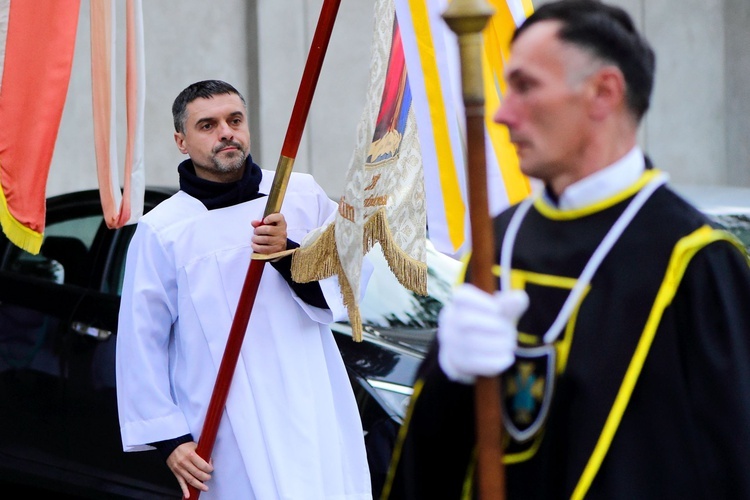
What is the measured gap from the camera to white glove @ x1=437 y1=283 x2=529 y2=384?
83.0 inches

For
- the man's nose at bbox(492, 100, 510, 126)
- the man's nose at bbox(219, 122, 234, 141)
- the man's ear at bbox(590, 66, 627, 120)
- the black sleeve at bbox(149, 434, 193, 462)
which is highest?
the man's ear at bbox(590, 66, 627, 120)

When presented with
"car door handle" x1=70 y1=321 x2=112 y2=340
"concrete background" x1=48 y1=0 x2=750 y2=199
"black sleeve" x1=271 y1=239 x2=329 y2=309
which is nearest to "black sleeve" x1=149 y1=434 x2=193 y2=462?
"black sleeve" x1=271 y1=239 x2=329 y2=309

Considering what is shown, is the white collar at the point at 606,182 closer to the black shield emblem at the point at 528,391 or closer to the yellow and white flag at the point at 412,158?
Result: the black shield emblem at the point at 528,391

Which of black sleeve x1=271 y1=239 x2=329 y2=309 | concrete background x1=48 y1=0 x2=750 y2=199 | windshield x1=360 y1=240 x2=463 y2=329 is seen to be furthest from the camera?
concrete background x1=48 y1=0 x2=750 y2=199

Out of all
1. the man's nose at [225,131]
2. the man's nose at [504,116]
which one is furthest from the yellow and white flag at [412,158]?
the man's nose at [504,116]

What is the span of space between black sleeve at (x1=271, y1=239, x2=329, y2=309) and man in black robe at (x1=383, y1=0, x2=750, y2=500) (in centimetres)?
177

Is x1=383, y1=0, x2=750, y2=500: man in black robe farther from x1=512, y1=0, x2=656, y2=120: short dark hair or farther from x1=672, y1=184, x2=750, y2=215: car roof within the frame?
x1=672, y1=184, x2=750, y2=215: car roof

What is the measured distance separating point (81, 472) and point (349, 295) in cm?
229

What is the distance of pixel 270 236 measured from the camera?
3934mm

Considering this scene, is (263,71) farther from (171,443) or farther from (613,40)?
(613,40)

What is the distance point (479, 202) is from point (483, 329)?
201mm

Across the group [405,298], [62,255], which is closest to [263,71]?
[62,255]

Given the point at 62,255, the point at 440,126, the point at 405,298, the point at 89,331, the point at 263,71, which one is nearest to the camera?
the point at 440,126

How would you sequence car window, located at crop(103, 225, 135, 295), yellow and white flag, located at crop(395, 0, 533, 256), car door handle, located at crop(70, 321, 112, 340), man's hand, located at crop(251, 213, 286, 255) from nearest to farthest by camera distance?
yellow and white flag, located at crop(395, 0, 533, 256), man's hand, located at crop(251, 213, 286, 255), car door handle, located at crop(70, 321, 112, 340), car window, located at crop(103, 225, 135, 295)
